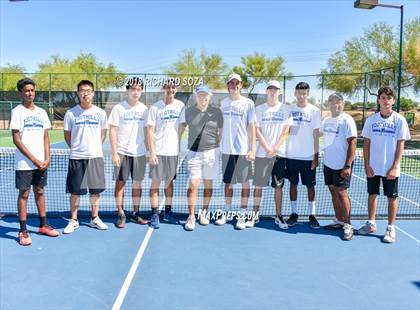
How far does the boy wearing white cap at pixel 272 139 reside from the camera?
472cm

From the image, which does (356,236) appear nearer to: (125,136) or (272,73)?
(125,136)

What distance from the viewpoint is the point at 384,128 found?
4.40m

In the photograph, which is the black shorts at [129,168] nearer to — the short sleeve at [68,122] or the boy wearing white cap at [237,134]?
the short sleeve at [68,122]

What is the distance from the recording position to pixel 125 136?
468 centimetres

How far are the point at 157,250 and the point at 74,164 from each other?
4.72 ft

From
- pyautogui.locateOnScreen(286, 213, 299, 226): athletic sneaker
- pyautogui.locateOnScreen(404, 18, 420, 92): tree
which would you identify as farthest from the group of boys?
pyautogui.locateOnScreen(404, 18, 420, 92): tree

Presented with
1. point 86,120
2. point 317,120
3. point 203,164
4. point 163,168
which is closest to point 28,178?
point 86,120

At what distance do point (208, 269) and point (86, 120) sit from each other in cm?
220

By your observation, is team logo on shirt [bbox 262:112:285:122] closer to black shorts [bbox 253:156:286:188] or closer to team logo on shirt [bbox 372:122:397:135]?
black shorts [bbox 253:156:286:188]

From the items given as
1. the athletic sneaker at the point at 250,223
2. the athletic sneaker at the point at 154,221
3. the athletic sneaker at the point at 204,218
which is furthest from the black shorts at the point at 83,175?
the athletic sneaker at the point at 250,223

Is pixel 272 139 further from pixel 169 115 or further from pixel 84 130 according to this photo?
pixel 84 130

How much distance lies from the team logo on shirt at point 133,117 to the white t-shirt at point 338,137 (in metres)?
2.21

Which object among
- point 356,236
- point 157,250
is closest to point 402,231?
point 356,236

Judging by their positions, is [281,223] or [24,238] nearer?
[24,238]
